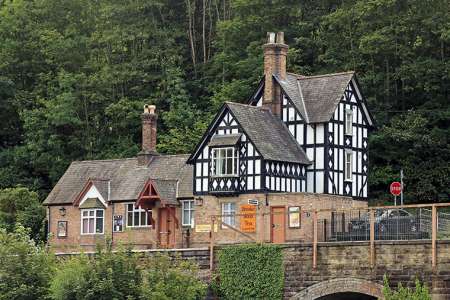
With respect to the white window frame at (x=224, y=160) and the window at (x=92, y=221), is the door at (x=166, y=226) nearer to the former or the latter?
the window at (x=92, y=221)

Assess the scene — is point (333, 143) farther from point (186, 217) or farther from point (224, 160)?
point (186, 217)

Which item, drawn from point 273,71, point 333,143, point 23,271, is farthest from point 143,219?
point 23,271

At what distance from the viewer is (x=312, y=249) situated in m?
40.8

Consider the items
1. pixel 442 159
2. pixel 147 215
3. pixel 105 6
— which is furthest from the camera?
pixel 105 6

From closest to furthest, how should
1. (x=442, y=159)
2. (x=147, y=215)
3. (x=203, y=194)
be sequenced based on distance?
(x=203, y=194)
(x=147, y=215)
(x=442, y=159)

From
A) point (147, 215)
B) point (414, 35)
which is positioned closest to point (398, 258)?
point (147, 215)

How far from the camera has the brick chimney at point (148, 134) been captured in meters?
58.6

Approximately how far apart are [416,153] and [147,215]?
1679 centimetres

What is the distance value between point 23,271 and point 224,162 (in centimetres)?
1152

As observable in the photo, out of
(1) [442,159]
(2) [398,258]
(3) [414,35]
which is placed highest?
(3) [414,35]

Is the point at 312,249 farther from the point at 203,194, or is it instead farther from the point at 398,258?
the point at 203,194

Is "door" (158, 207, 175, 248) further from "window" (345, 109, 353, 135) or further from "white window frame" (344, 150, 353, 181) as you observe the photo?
"window" (345, 109, 353, 135)

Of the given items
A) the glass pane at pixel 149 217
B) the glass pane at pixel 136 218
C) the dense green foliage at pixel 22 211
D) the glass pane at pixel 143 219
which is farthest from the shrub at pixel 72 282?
the dense green foliage at pixel 22 211

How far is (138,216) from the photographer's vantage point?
5619cm
